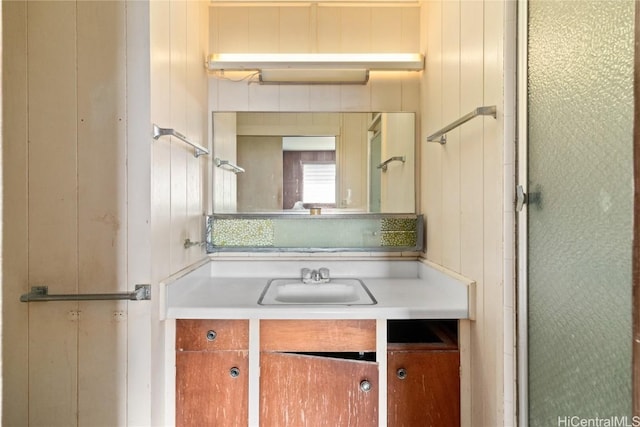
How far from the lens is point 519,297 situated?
0.98 metres

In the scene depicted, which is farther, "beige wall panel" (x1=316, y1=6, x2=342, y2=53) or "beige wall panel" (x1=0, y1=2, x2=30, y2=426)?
"beige wall panel" (x1=316, y1=6, x2=342, y2=53)

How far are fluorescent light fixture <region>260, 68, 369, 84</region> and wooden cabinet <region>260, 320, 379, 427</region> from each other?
1.20 metres

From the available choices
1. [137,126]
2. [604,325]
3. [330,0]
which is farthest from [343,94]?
[604,325]

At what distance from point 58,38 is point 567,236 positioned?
1.53 metres

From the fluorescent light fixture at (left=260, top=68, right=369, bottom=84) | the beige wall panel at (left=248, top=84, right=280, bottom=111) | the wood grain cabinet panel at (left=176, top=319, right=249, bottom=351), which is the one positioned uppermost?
the fluorescent light fixture at (left=260, top=68, right=369, bottom=84)

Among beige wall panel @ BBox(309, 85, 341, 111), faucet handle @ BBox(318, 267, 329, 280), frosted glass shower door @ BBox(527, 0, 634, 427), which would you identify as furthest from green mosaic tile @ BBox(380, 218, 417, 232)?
frosted glass shower door @ BBox(527, 0, 634, 427)

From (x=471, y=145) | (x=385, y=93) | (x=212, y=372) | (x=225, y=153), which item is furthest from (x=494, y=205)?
(x=225, y=153)

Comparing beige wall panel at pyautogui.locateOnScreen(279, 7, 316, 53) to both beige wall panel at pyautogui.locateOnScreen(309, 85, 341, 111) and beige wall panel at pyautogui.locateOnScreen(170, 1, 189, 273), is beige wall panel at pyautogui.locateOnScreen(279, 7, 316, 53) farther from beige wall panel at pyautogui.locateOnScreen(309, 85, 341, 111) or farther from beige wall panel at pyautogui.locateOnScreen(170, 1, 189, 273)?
beige wall panel at pyautogui.locateOnScreen(170, 1, 189, 273)

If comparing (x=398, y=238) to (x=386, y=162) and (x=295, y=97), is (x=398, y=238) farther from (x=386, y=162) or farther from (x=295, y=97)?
(x=295, y=97)

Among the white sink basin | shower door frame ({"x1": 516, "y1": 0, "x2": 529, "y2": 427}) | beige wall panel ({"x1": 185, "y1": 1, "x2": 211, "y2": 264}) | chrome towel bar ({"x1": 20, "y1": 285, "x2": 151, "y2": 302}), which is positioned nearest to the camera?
shower door frame ({"x1": 516, "y1": 0, "x2": 529, "y2": 427})

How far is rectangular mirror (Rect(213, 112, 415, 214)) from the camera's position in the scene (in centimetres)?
183

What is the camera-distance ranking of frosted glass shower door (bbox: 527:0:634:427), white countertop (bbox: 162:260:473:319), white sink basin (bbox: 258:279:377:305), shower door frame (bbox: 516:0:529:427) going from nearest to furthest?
1. frosted glass shower door (bbox: 527:0:634:427)
2. shower door frame (bbox: 516:0:529:427)
3. white countertop (bbox: 162:260:473:319)
4. white sink basin (bbox: 258:279:377:305)

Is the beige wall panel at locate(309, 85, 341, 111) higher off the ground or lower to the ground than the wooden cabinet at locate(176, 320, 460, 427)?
higher

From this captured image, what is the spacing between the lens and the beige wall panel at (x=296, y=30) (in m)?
1.83
